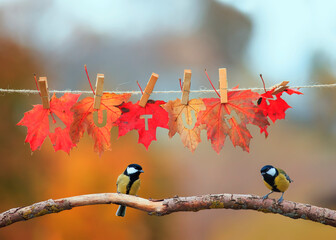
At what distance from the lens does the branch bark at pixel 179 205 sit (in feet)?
4.31

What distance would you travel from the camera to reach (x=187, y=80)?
3.99 feet

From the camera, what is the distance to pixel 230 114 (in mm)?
1266

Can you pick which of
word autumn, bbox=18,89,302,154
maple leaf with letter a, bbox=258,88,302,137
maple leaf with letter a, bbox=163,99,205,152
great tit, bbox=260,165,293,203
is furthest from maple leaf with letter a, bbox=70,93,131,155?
great tit, bbox=260,165,293,203

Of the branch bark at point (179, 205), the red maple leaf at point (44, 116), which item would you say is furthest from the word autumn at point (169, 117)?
the branch bark at point (179, 205)

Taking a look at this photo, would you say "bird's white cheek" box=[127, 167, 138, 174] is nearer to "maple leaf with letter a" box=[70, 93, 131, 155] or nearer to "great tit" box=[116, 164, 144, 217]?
"great tit" box=[116, 164, 144, 217]

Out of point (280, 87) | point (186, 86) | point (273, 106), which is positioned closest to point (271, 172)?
point (273, 106)

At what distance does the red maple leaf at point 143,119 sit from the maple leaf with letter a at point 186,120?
0.05m

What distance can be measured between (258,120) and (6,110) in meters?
1.96

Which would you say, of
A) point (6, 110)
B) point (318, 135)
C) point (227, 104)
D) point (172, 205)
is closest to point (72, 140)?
point (172, 205)

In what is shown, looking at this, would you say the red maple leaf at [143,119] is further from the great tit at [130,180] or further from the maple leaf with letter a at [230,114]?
the great tit at [130,180]

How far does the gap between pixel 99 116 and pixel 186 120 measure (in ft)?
1.02

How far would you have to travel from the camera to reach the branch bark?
51.7 inches

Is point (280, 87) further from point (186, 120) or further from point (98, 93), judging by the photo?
point (98, 93)

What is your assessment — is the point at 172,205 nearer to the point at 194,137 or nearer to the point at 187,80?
the point at 194,137
